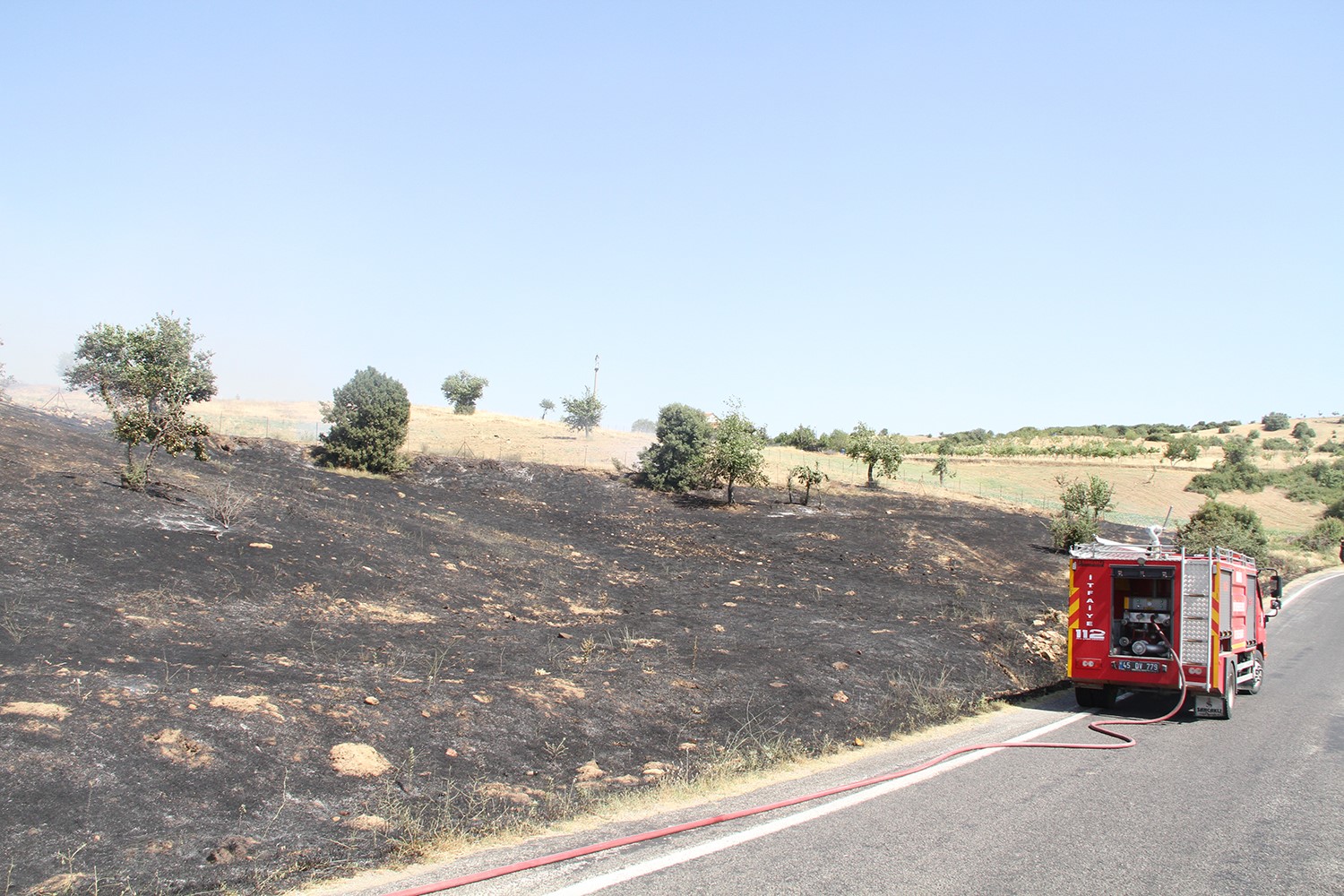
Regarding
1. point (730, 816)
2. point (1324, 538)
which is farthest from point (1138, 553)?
point (1324, 538)

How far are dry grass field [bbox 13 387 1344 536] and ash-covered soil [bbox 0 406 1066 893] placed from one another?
1975 cm

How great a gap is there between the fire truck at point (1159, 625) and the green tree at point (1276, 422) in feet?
431

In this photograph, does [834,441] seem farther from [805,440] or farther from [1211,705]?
[1211,705]

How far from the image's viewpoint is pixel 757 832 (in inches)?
232

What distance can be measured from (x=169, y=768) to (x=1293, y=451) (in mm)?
117508

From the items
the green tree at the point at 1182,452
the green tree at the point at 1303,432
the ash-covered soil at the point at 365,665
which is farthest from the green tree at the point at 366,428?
the green tree at the point at 1303,432

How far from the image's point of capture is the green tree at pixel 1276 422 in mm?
119000

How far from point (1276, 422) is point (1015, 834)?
471 feet

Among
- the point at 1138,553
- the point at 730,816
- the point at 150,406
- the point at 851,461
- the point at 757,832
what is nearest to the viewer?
the point at 757,832

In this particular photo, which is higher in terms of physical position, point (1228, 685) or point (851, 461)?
Answer: point (851, 461)

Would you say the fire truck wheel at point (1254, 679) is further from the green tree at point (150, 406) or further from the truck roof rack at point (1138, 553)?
the green tree at point (150, 406)

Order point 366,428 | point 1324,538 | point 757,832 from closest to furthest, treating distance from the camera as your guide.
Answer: point 757,832, point 366,428, point 1324,538

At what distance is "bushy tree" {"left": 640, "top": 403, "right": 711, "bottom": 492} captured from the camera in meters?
38.1

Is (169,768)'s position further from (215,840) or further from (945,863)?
(945,863)
